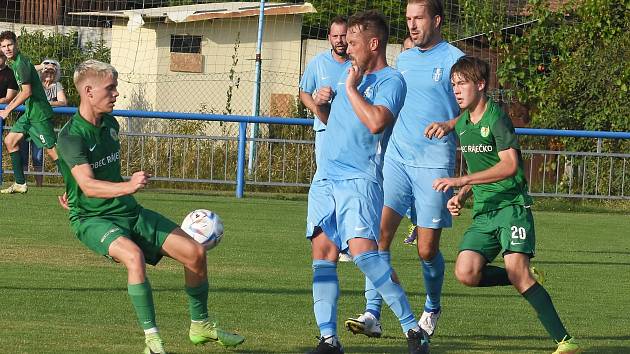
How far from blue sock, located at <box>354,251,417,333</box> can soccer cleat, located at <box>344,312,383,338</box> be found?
841mm

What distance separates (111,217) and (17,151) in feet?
33.1

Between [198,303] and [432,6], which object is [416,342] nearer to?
[198,303]

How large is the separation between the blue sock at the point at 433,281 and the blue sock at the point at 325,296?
1286 millimetres

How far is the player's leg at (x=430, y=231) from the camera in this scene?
27.1 ft

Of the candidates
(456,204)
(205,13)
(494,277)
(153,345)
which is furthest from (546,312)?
(205,13)

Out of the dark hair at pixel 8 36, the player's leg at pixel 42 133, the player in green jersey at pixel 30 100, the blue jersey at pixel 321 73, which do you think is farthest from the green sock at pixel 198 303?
the dark hair at pixel 8 36

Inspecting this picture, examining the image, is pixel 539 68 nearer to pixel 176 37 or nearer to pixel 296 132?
pixel 296 132

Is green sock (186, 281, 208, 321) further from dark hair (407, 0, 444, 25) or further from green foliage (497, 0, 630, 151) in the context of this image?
green foliage (497, 0, 630, 151)

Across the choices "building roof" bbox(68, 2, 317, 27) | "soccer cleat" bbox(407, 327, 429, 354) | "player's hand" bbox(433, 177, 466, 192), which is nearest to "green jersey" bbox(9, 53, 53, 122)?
"player's hand" bbox(433, 177, 466, 192)

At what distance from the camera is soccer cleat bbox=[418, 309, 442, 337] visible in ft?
26.7

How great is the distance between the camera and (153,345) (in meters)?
6.66

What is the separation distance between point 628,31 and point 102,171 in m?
17.3

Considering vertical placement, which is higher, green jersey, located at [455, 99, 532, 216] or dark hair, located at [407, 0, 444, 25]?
dark hair, located at [407, 0, 444, 25]

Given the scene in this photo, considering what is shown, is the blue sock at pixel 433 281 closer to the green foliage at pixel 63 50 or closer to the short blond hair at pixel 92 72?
the short blond hair at pixel 92 72
